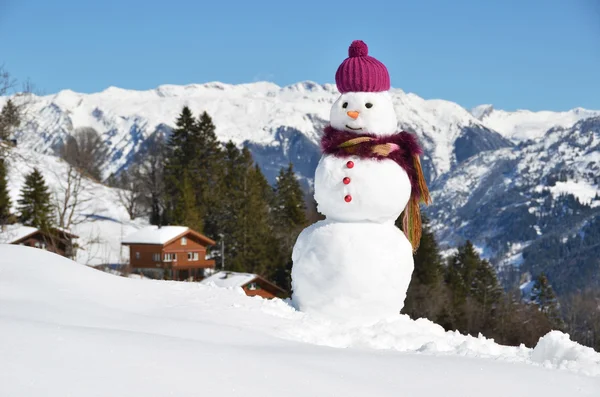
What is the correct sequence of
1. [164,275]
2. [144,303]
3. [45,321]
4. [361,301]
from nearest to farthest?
1. [45,321]
2. [144,303]
3. [361,301]
4. [164,275]

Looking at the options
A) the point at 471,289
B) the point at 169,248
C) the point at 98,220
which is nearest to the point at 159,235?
the point at 169,248

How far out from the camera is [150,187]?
46750 mm

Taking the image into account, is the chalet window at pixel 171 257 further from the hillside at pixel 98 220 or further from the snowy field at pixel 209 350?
the snowy field at pixel 209 350

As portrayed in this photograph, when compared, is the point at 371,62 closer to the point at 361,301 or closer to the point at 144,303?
the point at 361,301

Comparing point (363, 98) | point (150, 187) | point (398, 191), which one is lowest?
point (398, 191)

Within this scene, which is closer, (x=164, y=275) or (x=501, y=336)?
(x=164, y=275)

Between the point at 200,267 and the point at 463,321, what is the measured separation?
735 inches

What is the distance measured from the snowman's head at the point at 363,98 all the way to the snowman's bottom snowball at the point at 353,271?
1.53 meters

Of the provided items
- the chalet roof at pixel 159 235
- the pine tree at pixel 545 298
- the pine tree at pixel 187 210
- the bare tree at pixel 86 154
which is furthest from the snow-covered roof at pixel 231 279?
the pine tree at pixel 545 298

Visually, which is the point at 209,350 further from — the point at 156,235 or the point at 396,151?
the point at 156,235

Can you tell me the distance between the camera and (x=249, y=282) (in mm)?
29328

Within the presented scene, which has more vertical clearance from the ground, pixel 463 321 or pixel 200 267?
pixel 200 267

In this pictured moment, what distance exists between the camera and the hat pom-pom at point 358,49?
10242mm

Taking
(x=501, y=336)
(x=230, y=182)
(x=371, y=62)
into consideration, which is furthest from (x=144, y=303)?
(x=501, y=336)
